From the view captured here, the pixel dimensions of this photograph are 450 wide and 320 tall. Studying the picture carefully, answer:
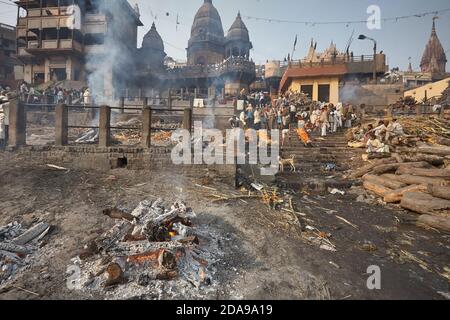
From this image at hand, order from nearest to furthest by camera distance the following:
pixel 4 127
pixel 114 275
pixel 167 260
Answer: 1. pixel 114 275
2. pixel 167 260
3. pixel 4 127

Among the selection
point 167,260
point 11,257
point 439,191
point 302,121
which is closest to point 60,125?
point 11,257

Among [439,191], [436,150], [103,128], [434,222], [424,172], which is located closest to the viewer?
[434,222]

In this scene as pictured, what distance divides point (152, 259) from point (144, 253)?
6.5 inches

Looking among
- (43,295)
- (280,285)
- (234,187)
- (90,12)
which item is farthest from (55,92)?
(280,285)

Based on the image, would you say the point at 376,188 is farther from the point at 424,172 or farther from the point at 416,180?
the point at 424,172

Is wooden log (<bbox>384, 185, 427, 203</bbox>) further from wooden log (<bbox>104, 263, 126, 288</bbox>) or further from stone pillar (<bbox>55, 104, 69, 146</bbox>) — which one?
stone pillar (<bbox>55, 104, 69, 146</bbox>)

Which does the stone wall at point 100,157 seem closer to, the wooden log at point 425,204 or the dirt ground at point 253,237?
the dirt ground at point 253,237

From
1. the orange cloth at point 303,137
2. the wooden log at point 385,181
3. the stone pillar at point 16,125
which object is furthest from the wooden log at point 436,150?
the stone pillar at point 16,125

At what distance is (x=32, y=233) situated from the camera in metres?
4.83

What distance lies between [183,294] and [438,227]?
591 centimetres

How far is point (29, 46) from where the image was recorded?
32.8 meters

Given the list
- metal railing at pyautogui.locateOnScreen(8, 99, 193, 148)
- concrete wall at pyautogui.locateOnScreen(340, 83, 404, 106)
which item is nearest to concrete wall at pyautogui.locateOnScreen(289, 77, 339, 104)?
concrete wall at pyautogui.locateOnScreen(340, 83, 404, 106)

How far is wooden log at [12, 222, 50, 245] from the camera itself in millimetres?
4585
